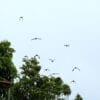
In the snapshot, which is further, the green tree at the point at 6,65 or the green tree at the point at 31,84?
the green tree at the point at 31,84

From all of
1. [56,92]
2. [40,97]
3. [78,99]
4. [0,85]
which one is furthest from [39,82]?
[78,99]

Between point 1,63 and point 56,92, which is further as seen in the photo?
point 56,92

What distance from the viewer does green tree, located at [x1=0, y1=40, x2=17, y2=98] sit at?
41.7 m

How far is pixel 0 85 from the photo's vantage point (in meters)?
34.1

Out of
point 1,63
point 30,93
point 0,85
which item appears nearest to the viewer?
point 0,85

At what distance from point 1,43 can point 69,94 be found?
19.7 m

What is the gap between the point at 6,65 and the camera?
137ft

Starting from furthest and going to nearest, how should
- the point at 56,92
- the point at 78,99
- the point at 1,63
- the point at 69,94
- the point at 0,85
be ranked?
the point at 78,99, the point at 69,94, the point at 56,92, the point at 1,63, the point at 0,85

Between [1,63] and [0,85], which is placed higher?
[1,63]

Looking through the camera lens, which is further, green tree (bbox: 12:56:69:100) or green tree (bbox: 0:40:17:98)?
green tree (bbox: 12:56:69:100)

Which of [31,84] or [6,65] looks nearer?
[6,65]

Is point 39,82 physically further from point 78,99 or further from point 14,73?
point 78,99

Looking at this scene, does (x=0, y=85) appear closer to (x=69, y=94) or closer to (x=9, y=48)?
(x=9, y=48)

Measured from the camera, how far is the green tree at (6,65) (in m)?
41.7
